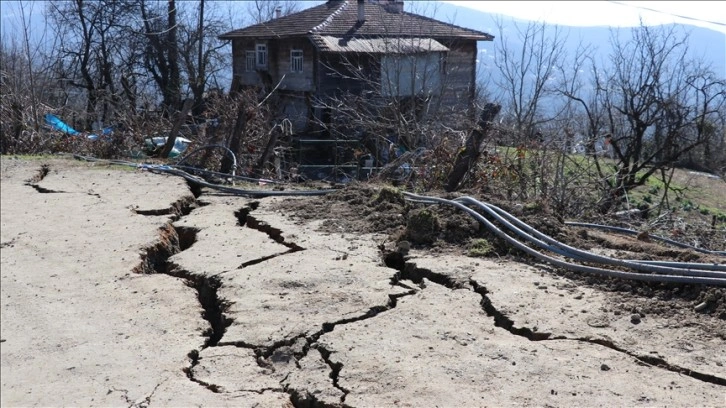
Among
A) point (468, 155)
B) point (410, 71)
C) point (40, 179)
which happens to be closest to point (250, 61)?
point (410, 71)

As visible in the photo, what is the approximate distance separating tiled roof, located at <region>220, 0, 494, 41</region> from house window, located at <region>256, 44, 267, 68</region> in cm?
51

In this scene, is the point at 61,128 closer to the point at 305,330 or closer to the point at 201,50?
the point at 305,330

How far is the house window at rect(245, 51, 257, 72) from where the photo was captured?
29.3 metres

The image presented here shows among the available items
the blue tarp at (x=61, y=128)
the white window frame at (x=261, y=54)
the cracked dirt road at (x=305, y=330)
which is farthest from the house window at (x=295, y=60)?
the cracked dirt road at (x=305, y=330)

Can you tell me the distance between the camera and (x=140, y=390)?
3.09m

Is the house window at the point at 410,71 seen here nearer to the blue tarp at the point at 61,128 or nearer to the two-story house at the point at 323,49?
the two-story house at the point at 323,49

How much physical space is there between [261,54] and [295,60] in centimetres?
220

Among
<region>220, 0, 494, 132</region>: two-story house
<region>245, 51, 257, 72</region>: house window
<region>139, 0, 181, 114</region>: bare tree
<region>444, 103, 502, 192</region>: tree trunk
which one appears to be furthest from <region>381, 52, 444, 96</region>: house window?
<region>245, 51, 257, 72</region>: house window

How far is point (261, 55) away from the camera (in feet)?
94.4

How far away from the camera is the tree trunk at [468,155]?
7359 millimetres

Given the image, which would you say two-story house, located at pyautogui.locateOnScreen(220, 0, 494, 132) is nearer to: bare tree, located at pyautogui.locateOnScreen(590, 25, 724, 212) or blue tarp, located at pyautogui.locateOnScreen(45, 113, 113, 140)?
bare tree, located at pyautogui.locateOnScreen(590, 25, 724, 212)

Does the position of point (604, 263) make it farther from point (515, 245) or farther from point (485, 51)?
point (485, 51)

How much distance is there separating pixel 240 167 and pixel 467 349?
16.5 ft

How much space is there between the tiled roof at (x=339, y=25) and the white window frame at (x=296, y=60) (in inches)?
28.2
